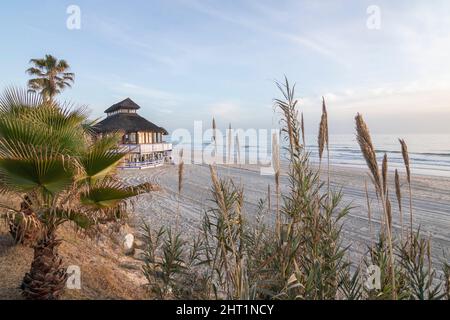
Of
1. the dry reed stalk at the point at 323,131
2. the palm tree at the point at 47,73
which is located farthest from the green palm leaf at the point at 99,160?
the palm tree at the point at 47,73

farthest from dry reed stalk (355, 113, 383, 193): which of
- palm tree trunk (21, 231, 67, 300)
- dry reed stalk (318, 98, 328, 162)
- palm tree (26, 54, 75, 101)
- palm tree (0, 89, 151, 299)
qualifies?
palm tree (26, 54, 75, 101)

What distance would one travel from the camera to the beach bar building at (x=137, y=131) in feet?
105

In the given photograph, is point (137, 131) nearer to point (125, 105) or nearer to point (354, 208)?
point (125, 105)

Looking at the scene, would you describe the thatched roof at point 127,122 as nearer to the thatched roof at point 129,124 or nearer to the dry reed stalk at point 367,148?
the thatched roof at point 129,124

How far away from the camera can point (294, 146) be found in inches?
118

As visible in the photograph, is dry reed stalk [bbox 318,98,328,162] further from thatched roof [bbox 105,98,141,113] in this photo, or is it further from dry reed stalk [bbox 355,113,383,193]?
thatched roof [bbox 105,98,141,113]

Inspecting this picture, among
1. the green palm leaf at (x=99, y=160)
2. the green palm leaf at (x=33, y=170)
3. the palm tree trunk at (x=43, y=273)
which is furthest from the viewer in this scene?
the palm tree trunk at (x=43, y=273)

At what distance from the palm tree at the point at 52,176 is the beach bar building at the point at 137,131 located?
26372 millimetres

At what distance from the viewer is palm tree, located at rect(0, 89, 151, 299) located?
3.34 meters

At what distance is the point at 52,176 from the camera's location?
339 cm

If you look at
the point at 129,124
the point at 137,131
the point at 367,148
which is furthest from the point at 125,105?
the point at 367,148
